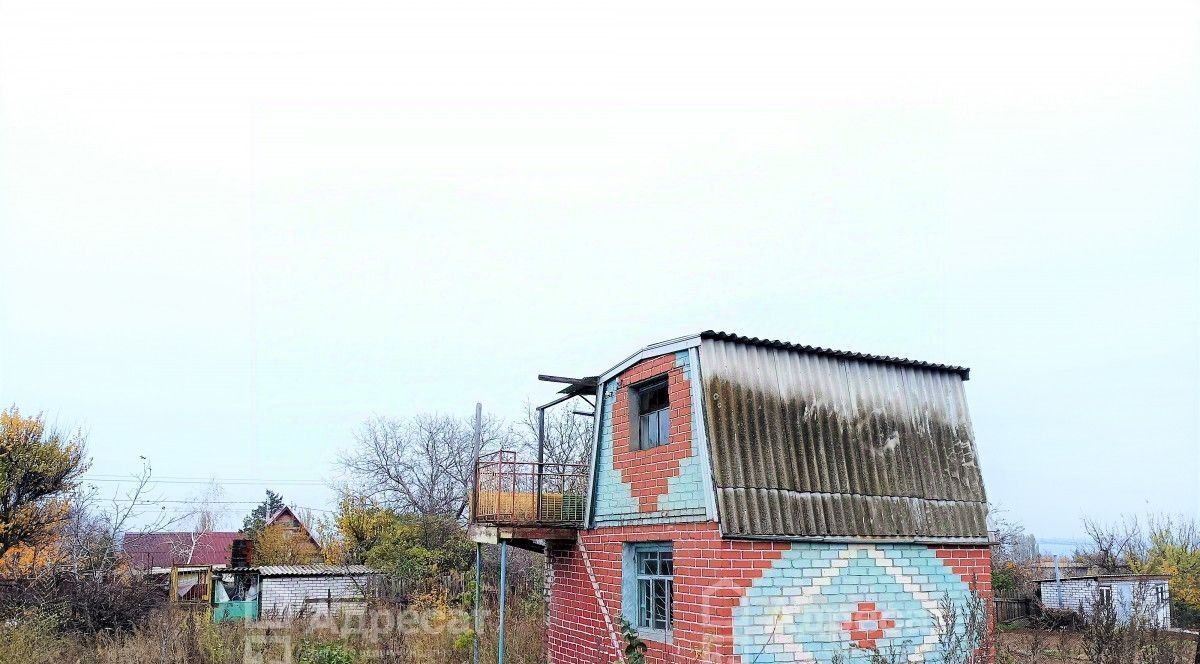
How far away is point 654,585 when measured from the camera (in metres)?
12.0

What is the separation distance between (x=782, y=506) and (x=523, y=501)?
201 inches

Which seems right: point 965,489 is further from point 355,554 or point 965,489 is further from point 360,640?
point 355,554

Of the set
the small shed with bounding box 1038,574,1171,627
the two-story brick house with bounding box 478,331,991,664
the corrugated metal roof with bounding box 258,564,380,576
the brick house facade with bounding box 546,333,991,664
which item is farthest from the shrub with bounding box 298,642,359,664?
the small shed with bounding box 1038,574,1171,627

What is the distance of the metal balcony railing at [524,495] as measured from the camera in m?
14.0

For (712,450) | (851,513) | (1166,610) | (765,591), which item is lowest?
(1166,610)

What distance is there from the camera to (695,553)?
10492 mm

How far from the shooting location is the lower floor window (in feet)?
38.1

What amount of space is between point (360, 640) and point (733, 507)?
390 inches

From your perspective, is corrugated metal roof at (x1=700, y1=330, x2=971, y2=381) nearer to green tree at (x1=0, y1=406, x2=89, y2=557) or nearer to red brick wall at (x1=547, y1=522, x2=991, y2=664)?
red brick wall at (x1=547, y1=522, x2=991, y2=664)

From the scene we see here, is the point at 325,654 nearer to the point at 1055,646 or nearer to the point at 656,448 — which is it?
the point at 656,448

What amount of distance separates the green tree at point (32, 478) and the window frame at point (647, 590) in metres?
19.9

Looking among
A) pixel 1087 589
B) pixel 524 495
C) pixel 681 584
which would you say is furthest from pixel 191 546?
pixel 681 584

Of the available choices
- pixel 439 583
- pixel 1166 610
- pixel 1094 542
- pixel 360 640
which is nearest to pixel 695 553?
pixel 360 640

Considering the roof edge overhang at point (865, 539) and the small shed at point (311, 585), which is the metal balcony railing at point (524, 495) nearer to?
the roof edge overhang at point (865, 539)
